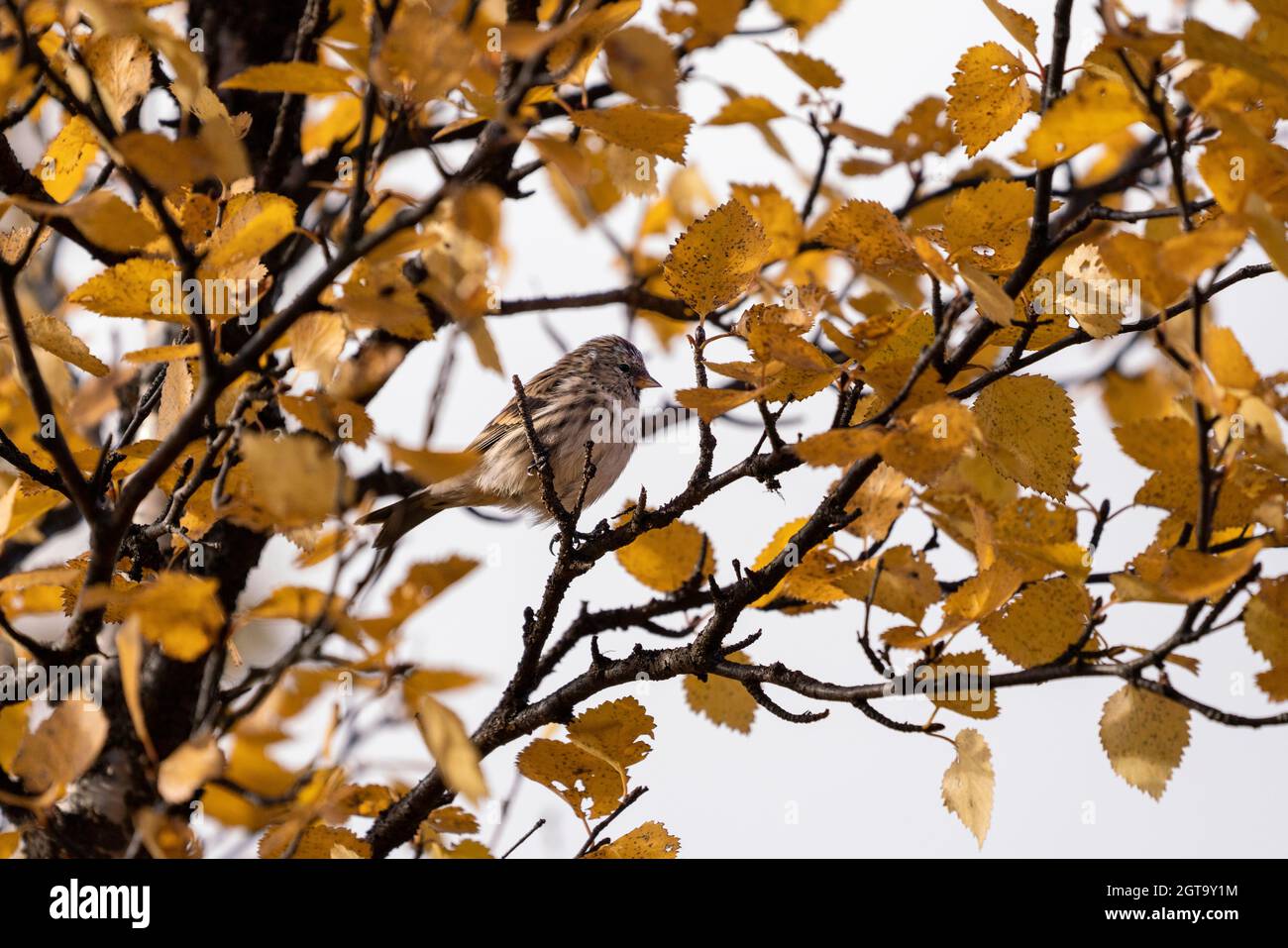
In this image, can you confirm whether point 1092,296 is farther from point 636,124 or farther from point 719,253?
point 636,124

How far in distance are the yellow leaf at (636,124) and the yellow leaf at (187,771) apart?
1.15 meters

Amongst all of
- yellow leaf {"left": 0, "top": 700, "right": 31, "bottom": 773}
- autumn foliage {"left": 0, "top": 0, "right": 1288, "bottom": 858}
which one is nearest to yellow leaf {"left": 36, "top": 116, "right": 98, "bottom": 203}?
autumn foliage {"left": 0, "top": 0, "right": 1288, "bottom": 858}

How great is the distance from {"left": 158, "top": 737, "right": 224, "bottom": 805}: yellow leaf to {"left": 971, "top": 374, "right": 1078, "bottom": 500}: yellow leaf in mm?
1514

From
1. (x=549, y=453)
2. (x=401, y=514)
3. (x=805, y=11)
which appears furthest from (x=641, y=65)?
(x=401, y=514)

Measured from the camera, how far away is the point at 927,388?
2.17 meters

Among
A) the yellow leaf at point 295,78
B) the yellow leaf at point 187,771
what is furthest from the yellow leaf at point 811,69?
the yellow leaf at point 187,771

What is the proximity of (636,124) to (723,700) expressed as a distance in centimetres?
178

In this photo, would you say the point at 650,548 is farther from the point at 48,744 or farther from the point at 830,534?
the point at 48,744

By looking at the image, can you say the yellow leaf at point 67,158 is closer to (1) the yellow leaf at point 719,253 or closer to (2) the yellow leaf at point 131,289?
(2) the yellow leaf at point 131,289

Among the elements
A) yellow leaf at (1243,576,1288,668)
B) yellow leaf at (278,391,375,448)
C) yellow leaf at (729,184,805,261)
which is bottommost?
yellow leaf at (1243,576,1288,668)

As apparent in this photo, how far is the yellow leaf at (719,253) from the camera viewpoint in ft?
8.21

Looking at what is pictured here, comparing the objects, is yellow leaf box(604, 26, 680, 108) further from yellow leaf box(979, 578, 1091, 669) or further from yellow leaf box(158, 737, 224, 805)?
yellow leaf box(979, 578, 1091, 669)

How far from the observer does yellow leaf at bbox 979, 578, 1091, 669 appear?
2.39 m
